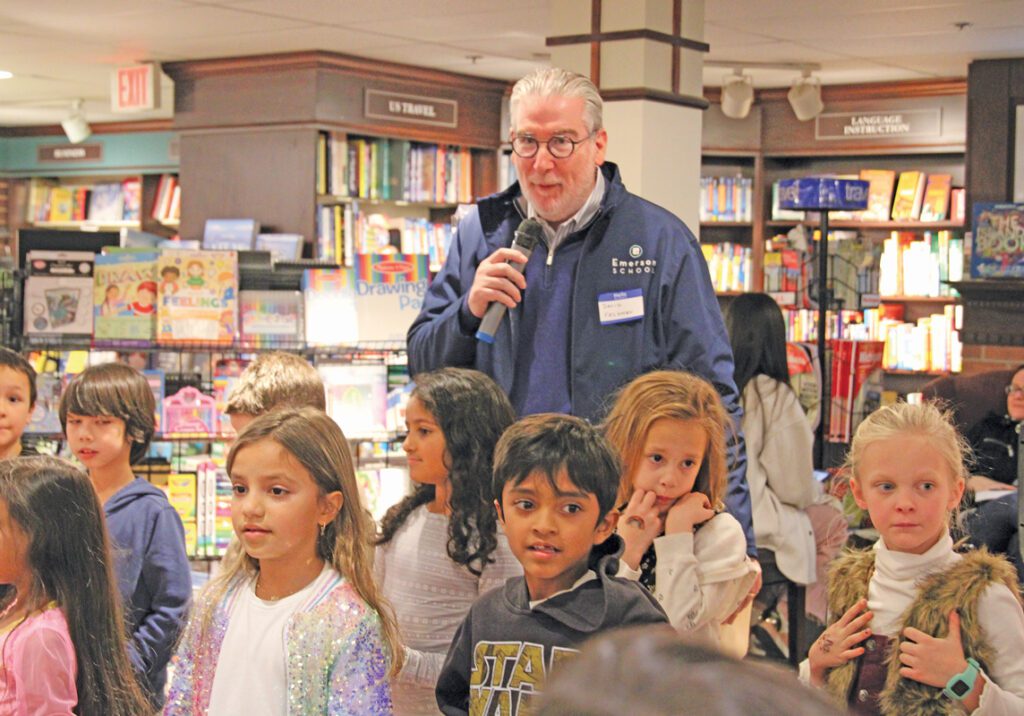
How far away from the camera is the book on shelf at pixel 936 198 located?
860 centimetres

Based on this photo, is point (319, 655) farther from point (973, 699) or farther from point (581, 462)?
point (973, 699)

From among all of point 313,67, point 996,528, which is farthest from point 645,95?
point 313,67

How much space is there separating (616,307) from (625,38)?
2060mm

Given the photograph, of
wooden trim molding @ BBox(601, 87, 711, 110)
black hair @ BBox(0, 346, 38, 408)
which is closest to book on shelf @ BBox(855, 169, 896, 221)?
wooden trim molding @ BBox(601, 87, 711, 110)

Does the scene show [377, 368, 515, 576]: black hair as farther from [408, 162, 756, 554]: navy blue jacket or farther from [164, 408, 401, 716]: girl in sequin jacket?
[164, 408, 401, 716]: girl in sequin jacket

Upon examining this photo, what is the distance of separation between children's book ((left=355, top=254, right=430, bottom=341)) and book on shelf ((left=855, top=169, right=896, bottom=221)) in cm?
469

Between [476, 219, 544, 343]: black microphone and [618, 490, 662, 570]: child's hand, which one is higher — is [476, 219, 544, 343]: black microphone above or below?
above

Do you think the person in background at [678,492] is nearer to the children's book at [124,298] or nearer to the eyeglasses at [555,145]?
the eyeglasses at [555,145]

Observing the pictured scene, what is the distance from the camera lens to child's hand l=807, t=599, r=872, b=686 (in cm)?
206

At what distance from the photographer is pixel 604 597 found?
1.80m

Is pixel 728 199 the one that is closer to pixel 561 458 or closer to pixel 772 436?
Result: pixel 772 436

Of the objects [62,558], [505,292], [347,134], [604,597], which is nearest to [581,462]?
[604,597]

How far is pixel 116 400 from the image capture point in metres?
3.03

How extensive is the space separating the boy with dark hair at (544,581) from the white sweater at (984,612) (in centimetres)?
31
